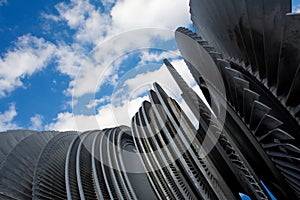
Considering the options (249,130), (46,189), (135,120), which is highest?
(135,120)

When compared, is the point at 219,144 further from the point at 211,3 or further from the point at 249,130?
the point at 211,3

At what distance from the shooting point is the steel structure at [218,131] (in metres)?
4.17

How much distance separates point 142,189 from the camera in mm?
13188

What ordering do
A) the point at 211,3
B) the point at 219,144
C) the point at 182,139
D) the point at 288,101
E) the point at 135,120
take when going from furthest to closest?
the point at 135,120 < the point at 182,139 < the point at 219,144 < the point at 211,3 < the point at 288,101

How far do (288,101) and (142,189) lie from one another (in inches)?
409

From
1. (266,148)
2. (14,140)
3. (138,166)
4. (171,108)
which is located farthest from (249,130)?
(14,140)

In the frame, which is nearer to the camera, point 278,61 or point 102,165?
point 278,61

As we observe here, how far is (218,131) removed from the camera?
6.68m

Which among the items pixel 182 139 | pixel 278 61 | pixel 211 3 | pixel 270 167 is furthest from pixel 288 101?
pixel 182 139

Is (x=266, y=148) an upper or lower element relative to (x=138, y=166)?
lower

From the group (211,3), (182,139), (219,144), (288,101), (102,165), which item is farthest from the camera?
(102,165)

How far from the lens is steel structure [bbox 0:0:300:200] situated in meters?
4.17

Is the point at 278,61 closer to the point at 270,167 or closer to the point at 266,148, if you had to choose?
the point at 266,148

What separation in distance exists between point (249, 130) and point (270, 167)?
94 cm
